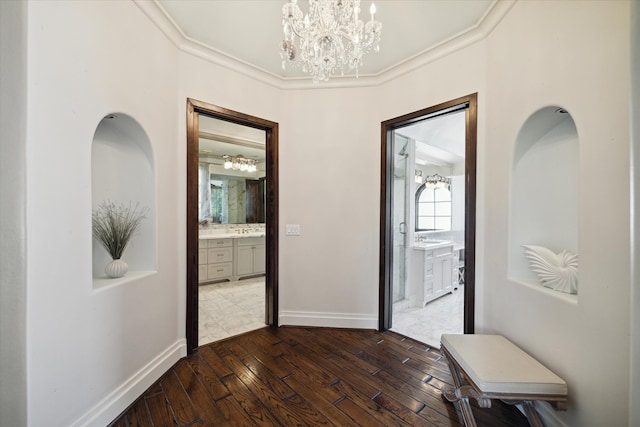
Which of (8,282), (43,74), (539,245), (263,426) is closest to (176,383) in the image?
(263,426)

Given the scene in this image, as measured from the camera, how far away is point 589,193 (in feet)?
3.96

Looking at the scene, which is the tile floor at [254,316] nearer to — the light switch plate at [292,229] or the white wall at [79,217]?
the white wall at [79,217]

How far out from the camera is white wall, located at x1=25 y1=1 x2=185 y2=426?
1154 millimetres

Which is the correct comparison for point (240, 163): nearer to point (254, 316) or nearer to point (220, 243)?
point (220, 243)

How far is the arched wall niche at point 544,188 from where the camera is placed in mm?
1514

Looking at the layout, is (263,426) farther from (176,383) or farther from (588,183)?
(588,183)

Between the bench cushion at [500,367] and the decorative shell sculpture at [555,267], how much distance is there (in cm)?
46

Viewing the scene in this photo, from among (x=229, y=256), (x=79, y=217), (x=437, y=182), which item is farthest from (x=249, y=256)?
(x=437, y=182)

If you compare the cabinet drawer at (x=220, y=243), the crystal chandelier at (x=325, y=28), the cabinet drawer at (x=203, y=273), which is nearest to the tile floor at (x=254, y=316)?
the cabinet drawer at (x=203, y=273)

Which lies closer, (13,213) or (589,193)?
(13,213)

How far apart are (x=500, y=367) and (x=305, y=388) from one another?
1256 millimetres

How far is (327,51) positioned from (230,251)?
13.4ft

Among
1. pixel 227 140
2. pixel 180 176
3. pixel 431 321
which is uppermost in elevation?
pixel 227 140

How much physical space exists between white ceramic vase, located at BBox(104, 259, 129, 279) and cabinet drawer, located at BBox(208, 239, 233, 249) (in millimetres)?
2863
